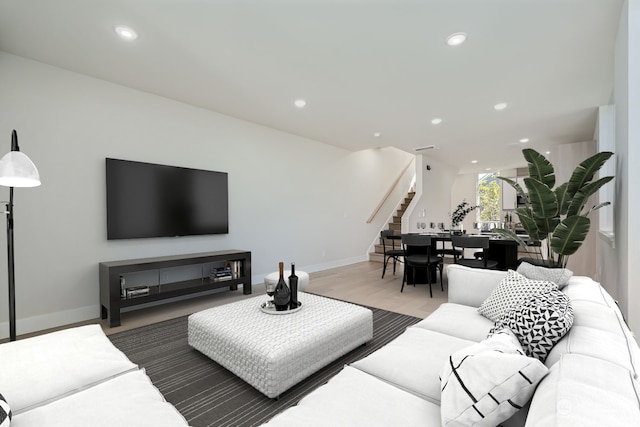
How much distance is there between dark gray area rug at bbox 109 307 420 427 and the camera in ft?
5.77

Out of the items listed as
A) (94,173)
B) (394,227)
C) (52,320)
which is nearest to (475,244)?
(394,227)

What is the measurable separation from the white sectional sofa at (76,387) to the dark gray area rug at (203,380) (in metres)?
0.54

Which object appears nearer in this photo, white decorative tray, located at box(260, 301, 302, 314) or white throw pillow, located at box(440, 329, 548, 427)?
white throw pillow, located at box(440, 329, 548, 427)

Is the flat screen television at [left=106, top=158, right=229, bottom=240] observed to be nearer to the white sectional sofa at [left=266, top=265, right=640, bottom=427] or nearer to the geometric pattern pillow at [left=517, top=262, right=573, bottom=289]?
the white sectional sofa at [left=266, top=265, right=640, bottom=427]

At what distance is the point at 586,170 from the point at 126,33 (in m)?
4.12

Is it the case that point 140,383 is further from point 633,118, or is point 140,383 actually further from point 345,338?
point 633,118

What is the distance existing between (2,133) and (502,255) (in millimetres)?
6390

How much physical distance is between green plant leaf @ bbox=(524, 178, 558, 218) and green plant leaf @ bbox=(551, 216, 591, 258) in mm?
228

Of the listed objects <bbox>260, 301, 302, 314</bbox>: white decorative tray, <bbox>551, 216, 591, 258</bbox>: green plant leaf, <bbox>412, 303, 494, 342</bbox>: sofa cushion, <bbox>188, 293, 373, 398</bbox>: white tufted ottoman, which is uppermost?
<bbox>551, 216, 591, 258</bbox>: green plant leaf

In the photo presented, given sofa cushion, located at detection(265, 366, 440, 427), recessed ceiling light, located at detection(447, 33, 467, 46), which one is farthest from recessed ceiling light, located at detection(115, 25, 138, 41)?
sofa cushion, located at detection(265, 366, 440, 427)

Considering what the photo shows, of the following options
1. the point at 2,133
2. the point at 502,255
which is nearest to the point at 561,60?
the point at 502,255

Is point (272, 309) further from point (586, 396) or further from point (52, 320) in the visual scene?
point (52, 320)

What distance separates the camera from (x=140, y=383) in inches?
54.0

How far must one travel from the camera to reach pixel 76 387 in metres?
1.35
